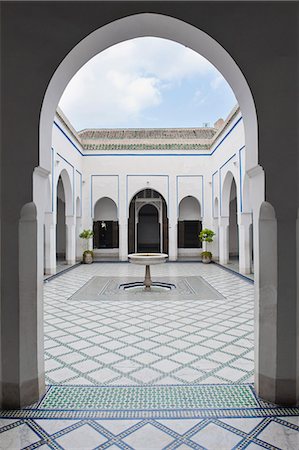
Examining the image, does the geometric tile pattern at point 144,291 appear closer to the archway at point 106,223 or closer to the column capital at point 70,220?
the column capital at point 70,220

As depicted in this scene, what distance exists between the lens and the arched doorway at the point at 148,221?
15.2 m

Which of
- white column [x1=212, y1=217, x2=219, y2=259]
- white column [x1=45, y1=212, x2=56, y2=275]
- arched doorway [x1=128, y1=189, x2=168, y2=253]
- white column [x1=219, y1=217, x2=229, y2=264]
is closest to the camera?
white column [x1=45, y1=212, x2=56, y2=275]

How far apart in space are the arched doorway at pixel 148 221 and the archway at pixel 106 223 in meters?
0.74

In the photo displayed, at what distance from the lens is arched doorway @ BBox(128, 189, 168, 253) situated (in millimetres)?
15172

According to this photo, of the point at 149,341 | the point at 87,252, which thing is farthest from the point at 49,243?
the point at 149,341

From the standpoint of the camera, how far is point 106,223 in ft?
50.2

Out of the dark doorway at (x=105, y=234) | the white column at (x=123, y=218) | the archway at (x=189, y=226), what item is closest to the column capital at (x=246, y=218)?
the white column at (x=123, y=218)

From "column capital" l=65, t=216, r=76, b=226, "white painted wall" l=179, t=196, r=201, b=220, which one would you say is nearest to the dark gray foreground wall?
"column capital" l=65, t=216, r=76, b=226

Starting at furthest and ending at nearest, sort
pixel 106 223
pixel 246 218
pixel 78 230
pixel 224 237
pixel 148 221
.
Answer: pixel 148 221
pixel 106 223
pixel 78 230
pixel 224 237
pixel 246 218

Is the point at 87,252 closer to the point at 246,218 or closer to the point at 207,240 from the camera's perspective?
the point at 207,240

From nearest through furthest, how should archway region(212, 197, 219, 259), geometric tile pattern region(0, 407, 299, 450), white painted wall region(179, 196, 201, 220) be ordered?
geometric tile pattern region(0, 407, 299, 450) → archway region(212, 197, 219, 259) → white painted wall region(179, 196, 201, 220)

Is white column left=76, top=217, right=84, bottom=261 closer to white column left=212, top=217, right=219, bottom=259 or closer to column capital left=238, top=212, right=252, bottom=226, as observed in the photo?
white column left=212, top=217, right=219, bottom=259

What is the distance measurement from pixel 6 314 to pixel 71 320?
245cm

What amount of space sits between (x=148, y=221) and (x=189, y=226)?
244 inches
